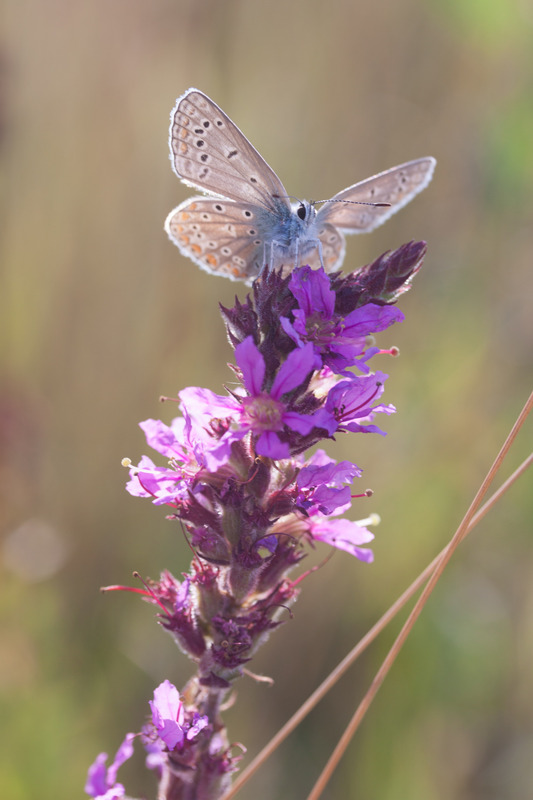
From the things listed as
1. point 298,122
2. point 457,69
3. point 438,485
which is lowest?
point 438,485

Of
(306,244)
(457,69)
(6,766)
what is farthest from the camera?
(457,69)

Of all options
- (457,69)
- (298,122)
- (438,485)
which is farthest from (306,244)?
(457,69)

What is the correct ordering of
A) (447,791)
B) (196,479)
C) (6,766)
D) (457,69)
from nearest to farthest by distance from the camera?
(196,479)
(6,766)
(447,791)
(457,69)

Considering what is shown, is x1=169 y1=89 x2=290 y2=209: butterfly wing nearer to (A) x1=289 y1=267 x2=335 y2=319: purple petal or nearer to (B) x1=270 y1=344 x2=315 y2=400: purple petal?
(A) x1=289 y1=267 x2=335 y2=319: purple petal

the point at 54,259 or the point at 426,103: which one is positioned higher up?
the point at 426,103

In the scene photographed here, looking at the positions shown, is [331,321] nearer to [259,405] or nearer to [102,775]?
[259,405]

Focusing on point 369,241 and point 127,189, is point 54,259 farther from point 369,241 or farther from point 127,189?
point 369,241

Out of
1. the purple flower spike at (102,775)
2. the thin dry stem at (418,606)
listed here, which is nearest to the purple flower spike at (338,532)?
the thin dry stem at (418,606)

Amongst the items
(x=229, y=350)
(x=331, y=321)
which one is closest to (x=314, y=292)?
(x=331, y=321)
